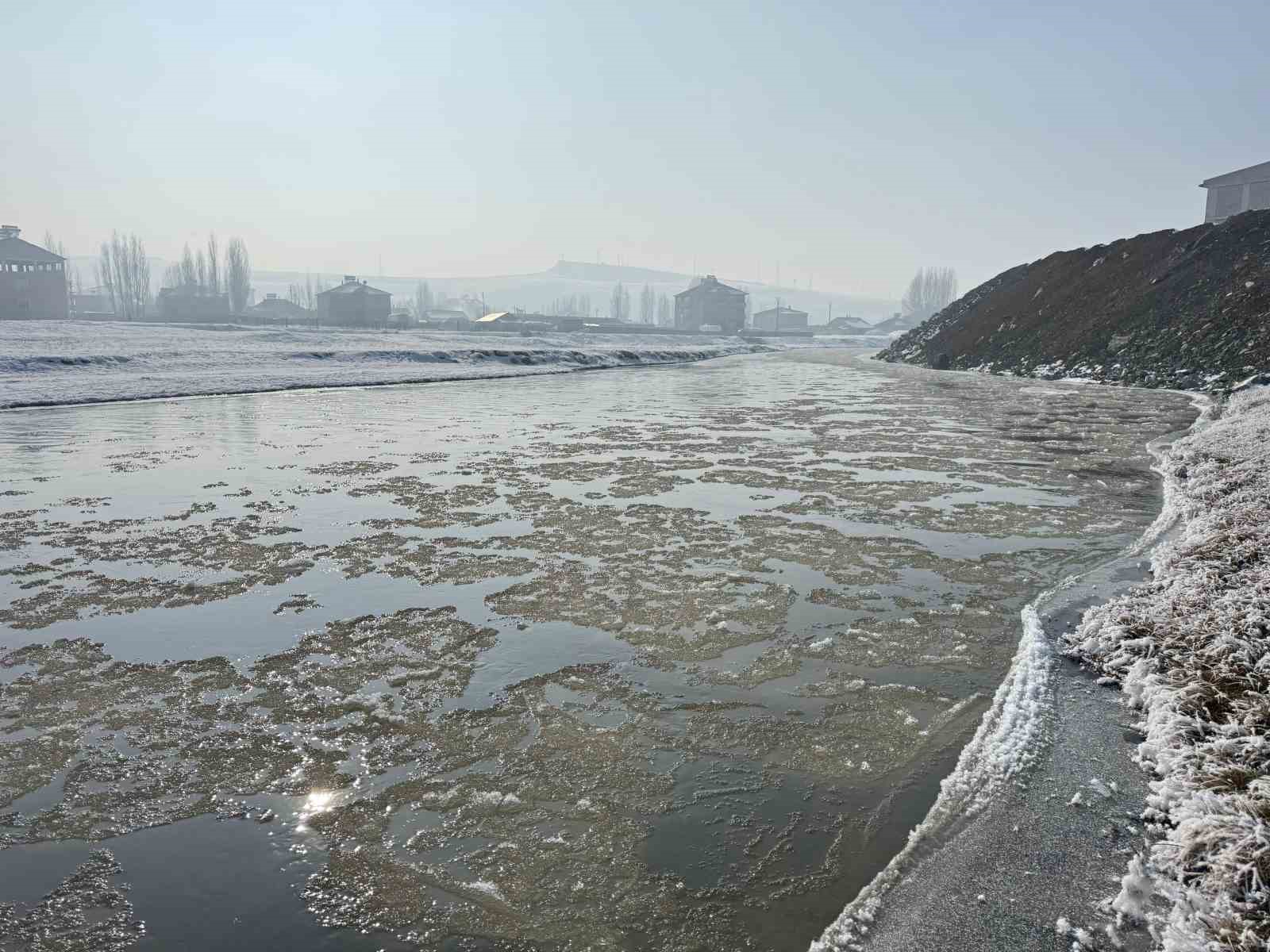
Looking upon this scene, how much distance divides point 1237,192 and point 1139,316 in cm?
3325

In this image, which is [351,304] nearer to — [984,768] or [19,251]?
[19,251]

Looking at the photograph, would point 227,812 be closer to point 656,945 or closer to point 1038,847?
point 656,945

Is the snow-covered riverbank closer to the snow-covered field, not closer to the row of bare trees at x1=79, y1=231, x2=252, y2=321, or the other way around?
the snow-covered field

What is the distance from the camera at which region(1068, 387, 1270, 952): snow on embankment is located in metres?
3.14

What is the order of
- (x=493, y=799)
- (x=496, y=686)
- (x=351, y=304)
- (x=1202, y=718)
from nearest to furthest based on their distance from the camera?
(x=493, y=799) → (x=1202, y=718) → (x=496, y=686) → (x=351, y=304)

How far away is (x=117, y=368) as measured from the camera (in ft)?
123

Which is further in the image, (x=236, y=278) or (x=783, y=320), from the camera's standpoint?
(x=783, y=320)

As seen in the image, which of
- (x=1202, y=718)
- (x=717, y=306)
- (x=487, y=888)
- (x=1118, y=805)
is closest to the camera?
(x=487, y=888)

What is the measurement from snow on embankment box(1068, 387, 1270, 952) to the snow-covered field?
3029 centimetres

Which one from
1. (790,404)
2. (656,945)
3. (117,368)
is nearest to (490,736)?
(656,945)

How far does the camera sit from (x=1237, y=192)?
200 feet

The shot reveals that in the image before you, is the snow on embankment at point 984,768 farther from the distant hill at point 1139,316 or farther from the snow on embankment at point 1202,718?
the distant hill at point 1139,316

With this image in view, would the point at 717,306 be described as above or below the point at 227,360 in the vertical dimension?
above

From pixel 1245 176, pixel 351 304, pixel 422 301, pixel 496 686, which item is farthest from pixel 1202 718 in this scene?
pixel 422 301
